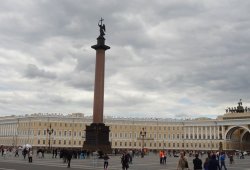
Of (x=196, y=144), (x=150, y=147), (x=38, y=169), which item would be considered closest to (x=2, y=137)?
(x=150, y=147)

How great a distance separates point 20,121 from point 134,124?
36.0 metres

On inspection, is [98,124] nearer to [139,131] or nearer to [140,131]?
[140,131]

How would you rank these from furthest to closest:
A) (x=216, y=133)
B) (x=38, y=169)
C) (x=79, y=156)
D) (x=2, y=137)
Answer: (x=2, y=137) → (x=216, y=133) → (x=79, y=156) → (x=38, y=169)

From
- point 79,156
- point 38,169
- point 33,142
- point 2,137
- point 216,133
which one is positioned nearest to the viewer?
point 38,169

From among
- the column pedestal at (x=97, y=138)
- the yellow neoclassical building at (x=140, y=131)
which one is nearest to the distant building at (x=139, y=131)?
the yellow neoclassical building at (x=140, y=131)

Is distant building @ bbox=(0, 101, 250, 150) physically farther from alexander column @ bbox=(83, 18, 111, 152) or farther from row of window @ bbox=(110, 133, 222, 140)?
alexander column @ bbox=(83, 18, 111, 152)

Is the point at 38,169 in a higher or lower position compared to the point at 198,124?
lower

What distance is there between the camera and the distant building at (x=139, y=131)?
114 metres

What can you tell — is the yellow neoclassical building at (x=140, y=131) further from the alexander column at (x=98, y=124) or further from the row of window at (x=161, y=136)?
the alexander column at (x=98, y=124)

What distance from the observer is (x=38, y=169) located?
78.0ft

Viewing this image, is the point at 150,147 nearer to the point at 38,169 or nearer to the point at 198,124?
the point at 198,124

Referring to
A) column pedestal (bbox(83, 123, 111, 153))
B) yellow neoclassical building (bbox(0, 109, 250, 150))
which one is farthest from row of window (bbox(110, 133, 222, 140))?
column pedestal (bbox(83, 123, 111, 153))

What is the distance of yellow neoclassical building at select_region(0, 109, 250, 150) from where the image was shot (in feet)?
375

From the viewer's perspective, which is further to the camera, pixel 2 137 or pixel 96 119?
pixel 2 137
